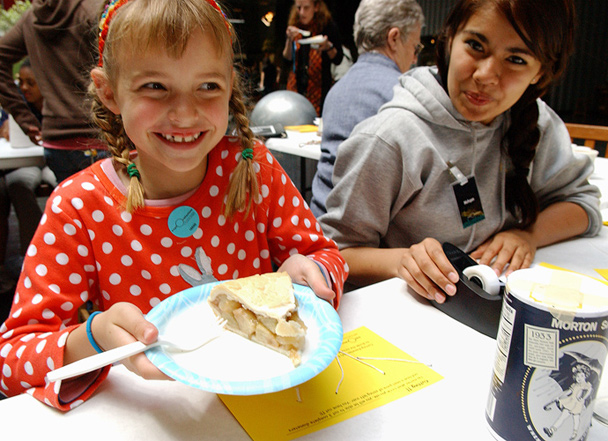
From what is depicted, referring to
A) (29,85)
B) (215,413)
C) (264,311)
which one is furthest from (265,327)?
(29,85)

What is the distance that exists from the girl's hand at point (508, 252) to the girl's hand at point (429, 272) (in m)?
0.27

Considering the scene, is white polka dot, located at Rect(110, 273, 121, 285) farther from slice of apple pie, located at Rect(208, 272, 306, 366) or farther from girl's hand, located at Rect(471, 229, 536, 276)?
girl's hand, located at Rect(471, 229, 536, 276)

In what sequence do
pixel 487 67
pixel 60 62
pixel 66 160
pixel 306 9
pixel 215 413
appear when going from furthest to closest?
pixel 306 9 < pixel 66 160 < pixel 60 62 < pixel 487 67 < pixel 215 413

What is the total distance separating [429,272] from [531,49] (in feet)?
2.15

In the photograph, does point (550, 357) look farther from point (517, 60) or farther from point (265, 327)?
point (517, 60)

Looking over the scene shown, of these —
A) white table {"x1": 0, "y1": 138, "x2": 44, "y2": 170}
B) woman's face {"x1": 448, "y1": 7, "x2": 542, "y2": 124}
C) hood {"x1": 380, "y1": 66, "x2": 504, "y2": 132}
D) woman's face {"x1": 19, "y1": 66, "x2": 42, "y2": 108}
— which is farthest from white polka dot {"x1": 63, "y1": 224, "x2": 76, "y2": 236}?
woman's face {"x1": 19, "y1": 66, "x2": 42, "y2": 108}

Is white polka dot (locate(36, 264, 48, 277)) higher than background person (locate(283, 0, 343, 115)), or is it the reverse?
background person (locate(283, 0, 343, 115))

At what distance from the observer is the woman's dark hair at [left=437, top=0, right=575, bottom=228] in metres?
1.07

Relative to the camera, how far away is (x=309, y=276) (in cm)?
82

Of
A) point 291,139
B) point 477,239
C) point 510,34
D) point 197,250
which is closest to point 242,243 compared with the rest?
point 197,250

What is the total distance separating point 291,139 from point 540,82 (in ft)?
5.69

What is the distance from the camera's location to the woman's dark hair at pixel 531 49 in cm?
107

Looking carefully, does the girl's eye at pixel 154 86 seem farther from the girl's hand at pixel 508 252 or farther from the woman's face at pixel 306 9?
the woman's face at pixel 306 9

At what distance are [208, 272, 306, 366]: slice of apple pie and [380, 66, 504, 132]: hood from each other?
2.58 feet
